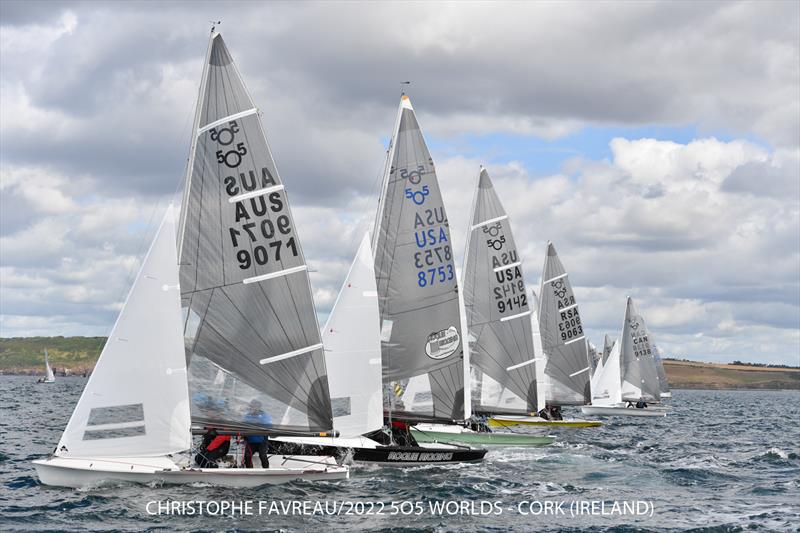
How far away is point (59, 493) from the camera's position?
2288 centimetres

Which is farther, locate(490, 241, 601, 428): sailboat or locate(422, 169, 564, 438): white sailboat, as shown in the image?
locate(490, 241, 601, 428): sailboat

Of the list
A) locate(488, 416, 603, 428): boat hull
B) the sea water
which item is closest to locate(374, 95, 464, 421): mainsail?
the sea water

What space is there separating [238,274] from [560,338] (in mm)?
33457

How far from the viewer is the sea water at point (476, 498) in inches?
855

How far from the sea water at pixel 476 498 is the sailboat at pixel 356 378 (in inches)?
24.4

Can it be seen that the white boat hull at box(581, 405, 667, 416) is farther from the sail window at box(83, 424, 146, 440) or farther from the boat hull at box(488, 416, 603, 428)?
the sail window at box(83, 424, 146, 440)

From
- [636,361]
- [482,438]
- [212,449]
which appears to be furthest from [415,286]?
[636,361]

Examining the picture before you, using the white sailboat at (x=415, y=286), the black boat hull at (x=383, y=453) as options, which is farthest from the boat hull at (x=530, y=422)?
the black boat hull at (x=383, y=453)

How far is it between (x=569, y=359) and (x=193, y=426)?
1360 inches

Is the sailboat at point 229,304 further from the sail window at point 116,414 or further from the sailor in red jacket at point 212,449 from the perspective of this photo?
the sail window at point 116,414

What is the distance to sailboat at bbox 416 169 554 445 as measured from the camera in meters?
43.9

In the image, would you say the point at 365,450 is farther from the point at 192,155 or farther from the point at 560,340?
the point at 560,340

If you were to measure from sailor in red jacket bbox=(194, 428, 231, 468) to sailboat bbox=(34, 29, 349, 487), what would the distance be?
1.01ft

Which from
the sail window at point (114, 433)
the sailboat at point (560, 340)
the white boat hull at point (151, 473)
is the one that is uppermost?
the sailboat at point (560, 340)
